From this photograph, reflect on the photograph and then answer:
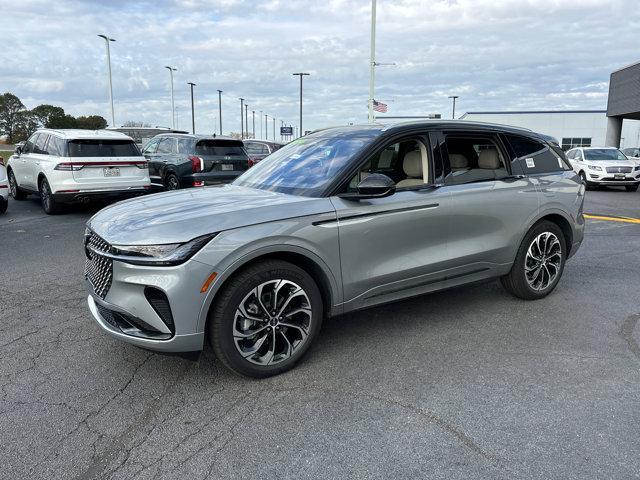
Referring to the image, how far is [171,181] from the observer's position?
1266 cm

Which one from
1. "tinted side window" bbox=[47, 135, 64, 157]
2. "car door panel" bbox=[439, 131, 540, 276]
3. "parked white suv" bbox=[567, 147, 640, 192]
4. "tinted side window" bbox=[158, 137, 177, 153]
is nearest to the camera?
"car door panel" bbox=[439, 131, 540, 276]

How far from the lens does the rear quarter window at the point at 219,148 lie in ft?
39.9

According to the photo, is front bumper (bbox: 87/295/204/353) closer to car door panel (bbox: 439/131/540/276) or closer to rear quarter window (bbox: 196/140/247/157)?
car door panel (bbox: 439/131/540/276)

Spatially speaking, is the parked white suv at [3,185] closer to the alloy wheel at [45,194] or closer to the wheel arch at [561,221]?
the alloy wheel at [45,194]

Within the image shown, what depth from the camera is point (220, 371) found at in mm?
3553

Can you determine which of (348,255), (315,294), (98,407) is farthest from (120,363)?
(348,255)

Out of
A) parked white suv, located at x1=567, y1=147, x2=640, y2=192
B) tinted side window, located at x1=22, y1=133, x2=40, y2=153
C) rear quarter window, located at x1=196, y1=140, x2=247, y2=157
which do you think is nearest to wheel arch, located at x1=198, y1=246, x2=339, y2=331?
rear quarter window, located at x1=196, y1=140, x2=247, y2=157

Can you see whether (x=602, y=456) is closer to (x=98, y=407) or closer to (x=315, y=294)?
(x=315, y=294)

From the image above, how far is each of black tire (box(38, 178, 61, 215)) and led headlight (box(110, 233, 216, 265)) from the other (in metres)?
8.11

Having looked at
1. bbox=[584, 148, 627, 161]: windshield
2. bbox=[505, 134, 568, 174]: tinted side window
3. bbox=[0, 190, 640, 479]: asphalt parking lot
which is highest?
bbox=[505, 134, 568, 174]: tinted side window

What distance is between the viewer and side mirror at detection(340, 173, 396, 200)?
3.57m

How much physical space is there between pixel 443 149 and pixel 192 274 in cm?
246

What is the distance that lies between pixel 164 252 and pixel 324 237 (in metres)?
1.07

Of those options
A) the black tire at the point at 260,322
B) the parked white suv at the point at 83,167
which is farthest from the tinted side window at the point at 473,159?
the parked white suv at the point at 83,167
